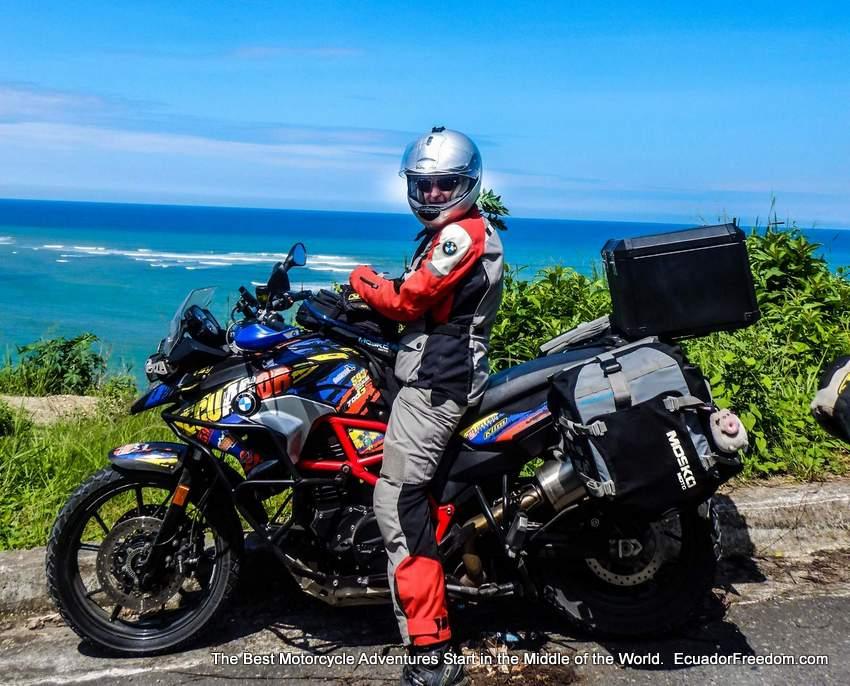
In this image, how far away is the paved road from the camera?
144 inches

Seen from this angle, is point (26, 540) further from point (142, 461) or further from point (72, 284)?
point (72, 284)

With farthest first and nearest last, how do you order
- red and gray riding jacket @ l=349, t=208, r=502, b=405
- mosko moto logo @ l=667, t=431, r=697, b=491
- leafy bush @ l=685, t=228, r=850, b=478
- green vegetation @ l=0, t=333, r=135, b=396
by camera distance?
green vegetation @ l=0, t=333, r=135, b=396
leafy bush @ l=685, t=228, r=850, b=478
red and gray riding jacket @ l=349, t=208, r=502, b=405
mosko moto logo @ l=667, t=431, r=697, b=491

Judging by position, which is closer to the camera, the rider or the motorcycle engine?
the rider

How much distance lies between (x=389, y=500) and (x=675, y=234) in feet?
5.18

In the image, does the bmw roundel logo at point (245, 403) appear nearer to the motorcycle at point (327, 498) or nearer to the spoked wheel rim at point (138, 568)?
the motorcycle at point (327, 498)

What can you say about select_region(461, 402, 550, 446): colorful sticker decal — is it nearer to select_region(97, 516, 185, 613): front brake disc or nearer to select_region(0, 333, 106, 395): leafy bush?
select_region(97, 516, 185, 613): front brake disc

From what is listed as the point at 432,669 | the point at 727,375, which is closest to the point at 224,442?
the point at 432,669

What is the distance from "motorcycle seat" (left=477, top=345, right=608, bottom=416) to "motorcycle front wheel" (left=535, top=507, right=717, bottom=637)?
69 centimetres

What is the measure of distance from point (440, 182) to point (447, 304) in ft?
1.63

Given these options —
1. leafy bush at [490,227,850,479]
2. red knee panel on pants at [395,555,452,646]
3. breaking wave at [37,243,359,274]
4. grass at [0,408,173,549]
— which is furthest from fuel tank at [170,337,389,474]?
breaking wave at [37,243,359,274]

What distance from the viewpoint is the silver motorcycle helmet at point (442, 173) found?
3646 millimetres

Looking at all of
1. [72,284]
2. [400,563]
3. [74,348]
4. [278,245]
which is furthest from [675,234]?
[278,245]

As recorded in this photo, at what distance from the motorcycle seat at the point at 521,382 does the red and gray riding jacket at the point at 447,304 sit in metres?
0.11

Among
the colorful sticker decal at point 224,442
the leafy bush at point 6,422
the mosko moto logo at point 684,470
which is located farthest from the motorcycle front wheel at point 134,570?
the leafy bush at point 6,422
